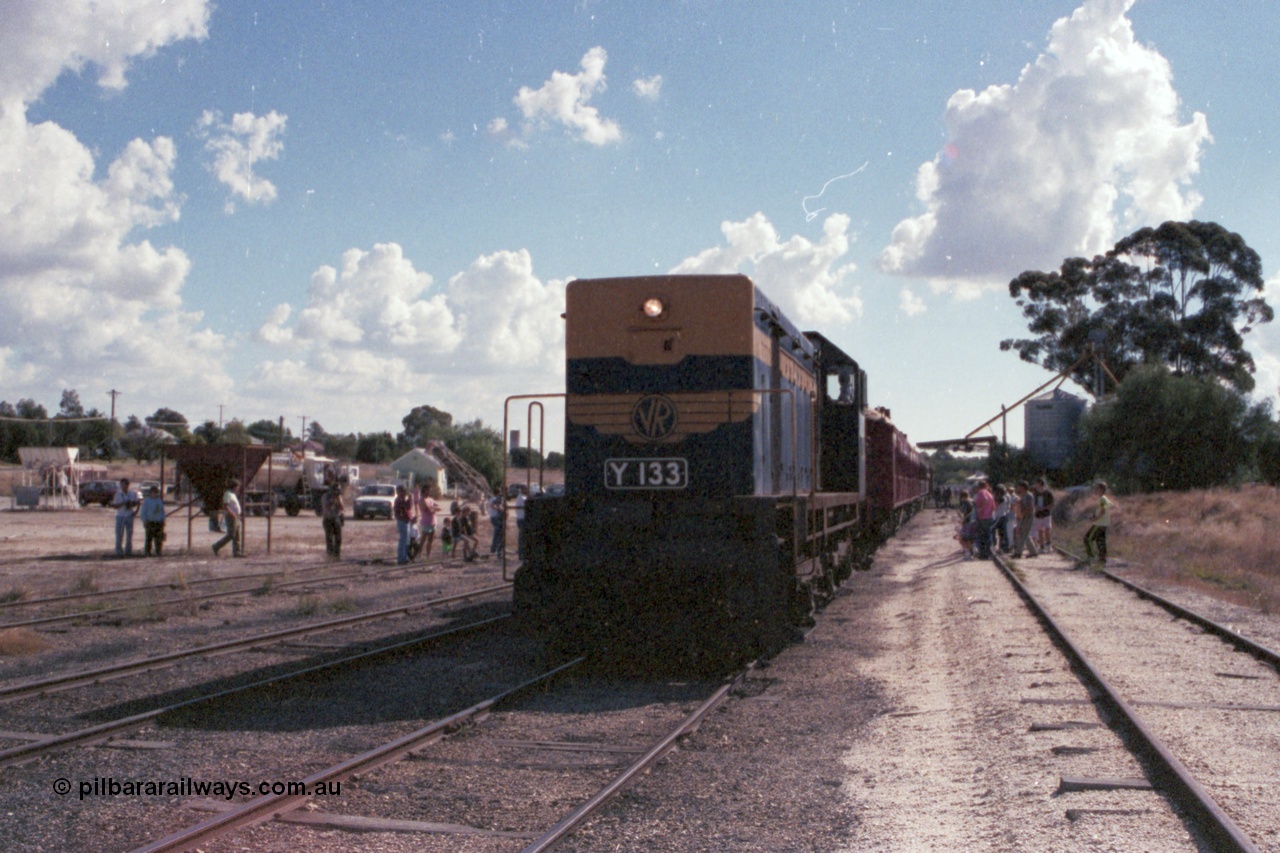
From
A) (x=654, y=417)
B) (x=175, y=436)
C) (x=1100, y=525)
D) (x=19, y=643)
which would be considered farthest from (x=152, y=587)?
(x=175, y=436)

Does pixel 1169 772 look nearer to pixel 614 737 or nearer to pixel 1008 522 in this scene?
pixel 614 737

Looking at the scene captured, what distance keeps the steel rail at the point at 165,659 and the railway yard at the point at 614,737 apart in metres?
0.03

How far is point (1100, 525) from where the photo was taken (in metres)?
19.3

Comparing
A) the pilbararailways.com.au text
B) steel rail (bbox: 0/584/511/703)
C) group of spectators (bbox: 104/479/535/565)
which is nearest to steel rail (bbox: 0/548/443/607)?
group of spectators (bbox: 104/479/535/565)

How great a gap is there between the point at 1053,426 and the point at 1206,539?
112 feet

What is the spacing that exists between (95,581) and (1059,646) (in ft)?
46.7

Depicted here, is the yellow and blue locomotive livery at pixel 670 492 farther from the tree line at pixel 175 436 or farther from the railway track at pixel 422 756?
the tree line at pixel 175 436

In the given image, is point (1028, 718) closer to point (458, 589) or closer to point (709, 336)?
point (709, 336)

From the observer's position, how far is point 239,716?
716cm

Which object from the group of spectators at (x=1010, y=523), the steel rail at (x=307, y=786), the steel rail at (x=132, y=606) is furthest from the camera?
the group of spectators at (x=1010, y=523)

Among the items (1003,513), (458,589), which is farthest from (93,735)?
(1003,513)

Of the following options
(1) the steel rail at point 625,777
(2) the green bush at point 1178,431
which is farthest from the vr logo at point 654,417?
(2) the green bush at point 1178,431

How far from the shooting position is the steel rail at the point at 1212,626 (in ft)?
32.1

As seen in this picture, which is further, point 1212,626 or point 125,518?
point 125,518
